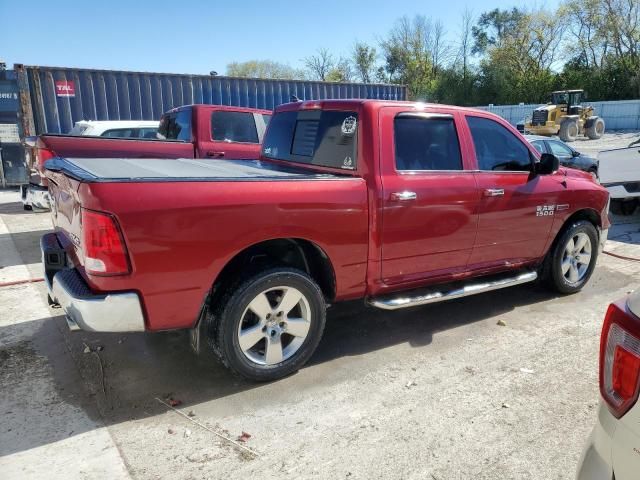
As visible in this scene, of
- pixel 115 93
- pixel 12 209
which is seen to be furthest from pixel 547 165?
pixel 115 93

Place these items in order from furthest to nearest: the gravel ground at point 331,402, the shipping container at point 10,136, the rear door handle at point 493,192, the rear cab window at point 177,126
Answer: the shipping container at point 10,136 < the rear cab window at point 177,126 < the rear door handle at point 493,192 < the gravel ground at point 331,402

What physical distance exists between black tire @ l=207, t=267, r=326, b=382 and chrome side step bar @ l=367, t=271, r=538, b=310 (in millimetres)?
530

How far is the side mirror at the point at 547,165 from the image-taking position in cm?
455

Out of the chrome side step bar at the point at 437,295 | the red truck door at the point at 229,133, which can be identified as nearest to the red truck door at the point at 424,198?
the chrome side step bar at the point at 437,295

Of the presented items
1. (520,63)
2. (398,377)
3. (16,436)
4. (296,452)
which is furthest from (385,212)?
(520,63)

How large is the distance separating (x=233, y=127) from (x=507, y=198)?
5141 mm

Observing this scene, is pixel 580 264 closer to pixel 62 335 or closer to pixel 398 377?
pixel 398 377

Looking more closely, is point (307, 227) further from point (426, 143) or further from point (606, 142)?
point (606, 142)

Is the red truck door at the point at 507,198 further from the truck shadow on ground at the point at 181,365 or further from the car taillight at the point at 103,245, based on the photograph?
the car taillight at the point at 103,245

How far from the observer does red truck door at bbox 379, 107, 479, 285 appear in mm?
3693

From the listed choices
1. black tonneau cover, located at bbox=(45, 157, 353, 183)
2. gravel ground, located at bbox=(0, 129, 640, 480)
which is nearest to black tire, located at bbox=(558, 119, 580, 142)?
gravel ground, located at bbox=(0, 129, 640, 480)

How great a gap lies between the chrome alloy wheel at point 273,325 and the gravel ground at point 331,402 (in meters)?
0.23

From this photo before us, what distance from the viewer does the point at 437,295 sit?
4.02 meters

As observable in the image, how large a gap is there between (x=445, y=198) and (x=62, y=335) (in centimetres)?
332
